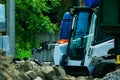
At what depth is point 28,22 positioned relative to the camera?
26.4 metres

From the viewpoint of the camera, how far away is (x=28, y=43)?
89.7 ft

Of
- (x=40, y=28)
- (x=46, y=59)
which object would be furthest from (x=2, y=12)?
(x=40, y=28)

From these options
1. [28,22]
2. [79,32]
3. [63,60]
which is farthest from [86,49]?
[28,22]

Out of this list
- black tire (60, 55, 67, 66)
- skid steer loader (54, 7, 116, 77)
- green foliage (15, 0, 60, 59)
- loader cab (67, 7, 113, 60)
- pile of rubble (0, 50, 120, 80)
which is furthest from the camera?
green foliage (15, 0, 60, 59)

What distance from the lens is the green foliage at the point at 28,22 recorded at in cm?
2600

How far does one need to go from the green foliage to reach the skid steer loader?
303 inches

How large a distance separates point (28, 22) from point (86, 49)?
31.2 feet

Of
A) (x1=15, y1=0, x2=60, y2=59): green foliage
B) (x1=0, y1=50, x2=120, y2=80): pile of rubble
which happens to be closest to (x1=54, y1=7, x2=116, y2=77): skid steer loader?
(x1=0, y1=50, x2=120, y2=80): pile of rubble

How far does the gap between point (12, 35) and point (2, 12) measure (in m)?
1.22

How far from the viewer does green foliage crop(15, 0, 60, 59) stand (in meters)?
26.0

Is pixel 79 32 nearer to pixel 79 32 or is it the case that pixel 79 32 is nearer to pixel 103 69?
pixel 79 32

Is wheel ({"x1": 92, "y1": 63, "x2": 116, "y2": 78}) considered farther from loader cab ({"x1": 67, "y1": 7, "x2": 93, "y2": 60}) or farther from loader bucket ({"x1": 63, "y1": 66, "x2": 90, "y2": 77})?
loader cab ({"x1": 67, "y1": 7, "x2": 93, "y2": 60})

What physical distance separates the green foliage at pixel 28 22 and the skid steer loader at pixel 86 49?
7.69 meters

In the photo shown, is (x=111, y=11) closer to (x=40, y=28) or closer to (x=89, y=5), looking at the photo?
(x=89, y=5)
